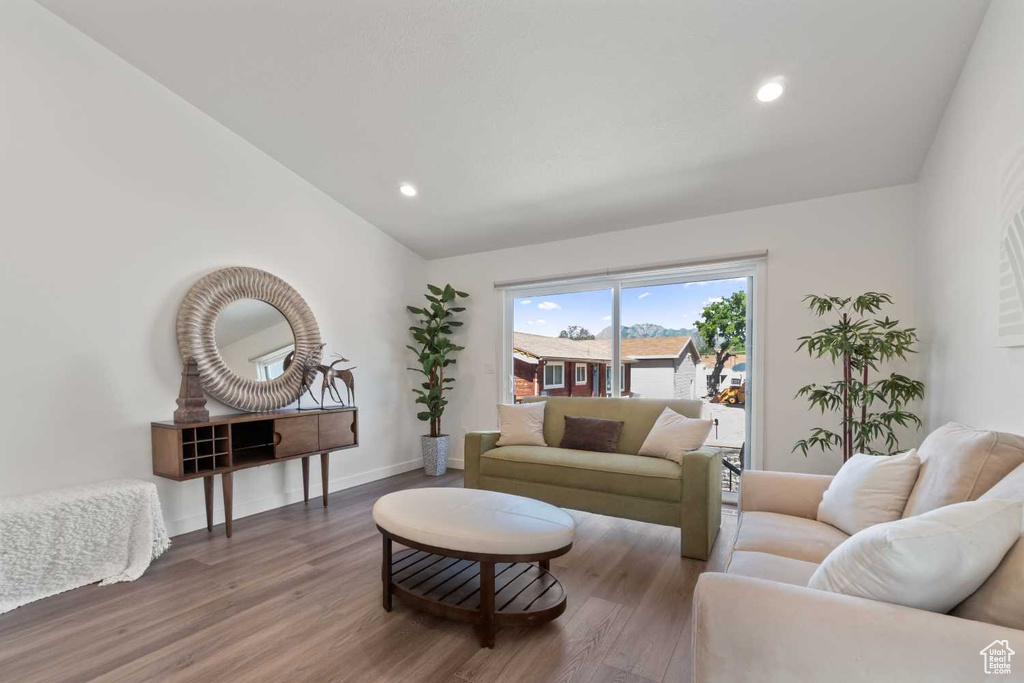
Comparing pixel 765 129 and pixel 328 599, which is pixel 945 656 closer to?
pixel 328 599

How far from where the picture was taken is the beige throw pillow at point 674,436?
9.87 feet

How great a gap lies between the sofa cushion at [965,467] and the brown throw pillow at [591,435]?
1.88 meters

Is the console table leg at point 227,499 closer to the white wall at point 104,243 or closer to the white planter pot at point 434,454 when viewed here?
the white wall at point 104,243

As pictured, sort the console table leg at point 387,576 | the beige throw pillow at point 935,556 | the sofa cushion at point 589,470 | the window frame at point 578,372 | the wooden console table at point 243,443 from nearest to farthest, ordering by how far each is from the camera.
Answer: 1. the beige throw pillow at point 935,556
2. the console table leg at point 387,576
3. the sofa cushion at point 589,470
4. the wooden console table at point 243,443
5. the window frame at point 578,372

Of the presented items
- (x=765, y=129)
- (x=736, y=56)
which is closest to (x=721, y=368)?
(x=765, y=129)

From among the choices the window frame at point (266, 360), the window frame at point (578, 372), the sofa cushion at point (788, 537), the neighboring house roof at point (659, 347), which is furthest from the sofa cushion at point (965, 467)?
the window frame at point (266, 360)

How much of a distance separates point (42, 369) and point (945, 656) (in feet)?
12.9

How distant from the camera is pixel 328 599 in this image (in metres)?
2.26

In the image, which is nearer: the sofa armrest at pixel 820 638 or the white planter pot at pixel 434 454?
the sofa armrest at pixel 820 638

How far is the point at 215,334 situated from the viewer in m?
3.34

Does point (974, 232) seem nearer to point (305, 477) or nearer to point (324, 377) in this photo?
point (324, 377)

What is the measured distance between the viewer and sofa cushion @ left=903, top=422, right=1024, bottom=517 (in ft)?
4.74

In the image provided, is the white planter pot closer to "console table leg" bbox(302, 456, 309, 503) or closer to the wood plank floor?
"console table leg" bbox(302, 456, 309, 503)

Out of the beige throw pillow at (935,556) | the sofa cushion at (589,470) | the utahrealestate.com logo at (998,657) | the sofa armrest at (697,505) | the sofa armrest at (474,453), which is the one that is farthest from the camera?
the sofa armrest at (474,453)
